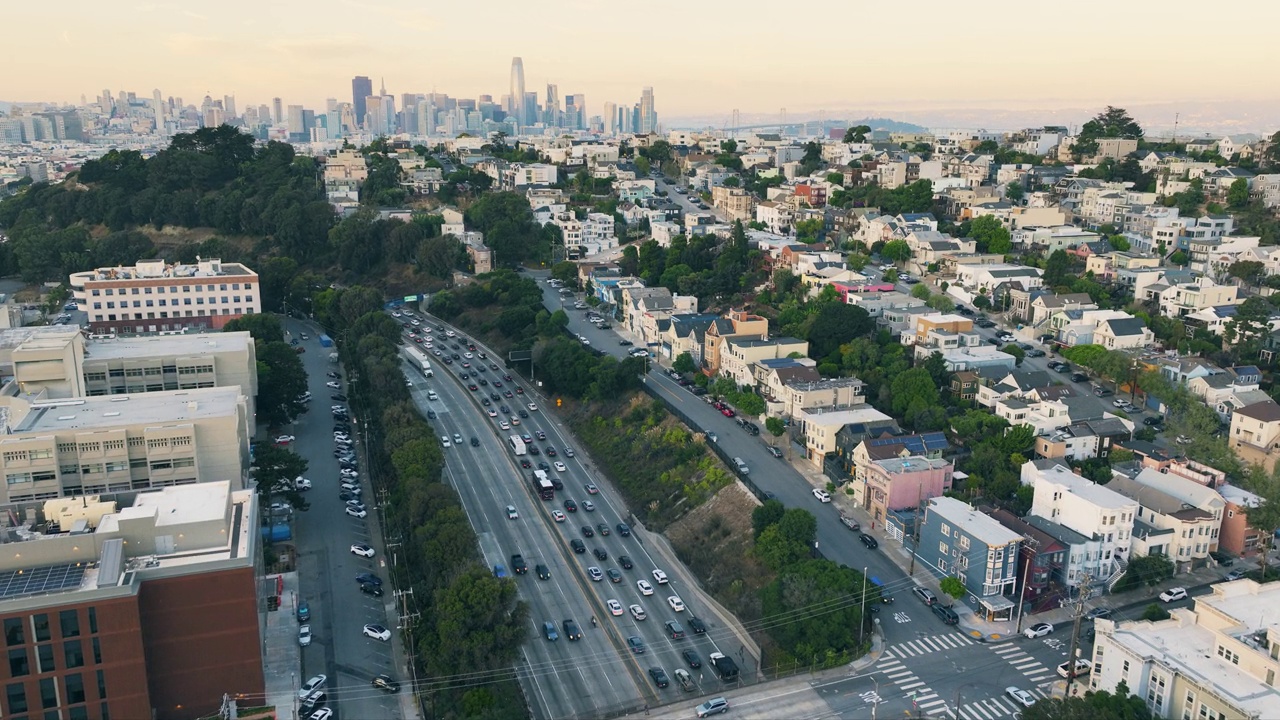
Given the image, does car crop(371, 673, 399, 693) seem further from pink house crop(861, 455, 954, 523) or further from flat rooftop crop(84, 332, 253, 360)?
flat rooftop crop(84, 332, 253, 360)

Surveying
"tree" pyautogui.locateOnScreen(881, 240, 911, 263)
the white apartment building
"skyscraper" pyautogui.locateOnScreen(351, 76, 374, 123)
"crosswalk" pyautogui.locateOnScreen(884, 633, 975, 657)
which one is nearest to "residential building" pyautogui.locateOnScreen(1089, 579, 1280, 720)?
"crosswalk" pyautogui.locateOnScreen(884, 633, 975, 657)

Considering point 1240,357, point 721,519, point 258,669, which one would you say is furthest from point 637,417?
point 1240,357

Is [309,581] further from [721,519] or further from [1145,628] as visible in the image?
[1145,628]

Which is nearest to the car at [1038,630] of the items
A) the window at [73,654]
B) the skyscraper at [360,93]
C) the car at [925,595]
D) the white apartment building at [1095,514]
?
the car at [925,595]

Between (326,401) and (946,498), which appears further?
(326,401)

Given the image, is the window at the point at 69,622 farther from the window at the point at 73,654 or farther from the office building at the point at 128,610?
the window at the point at 73,654

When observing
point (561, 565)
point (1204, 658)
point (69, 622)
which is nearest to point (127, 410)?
point (69, 622)
